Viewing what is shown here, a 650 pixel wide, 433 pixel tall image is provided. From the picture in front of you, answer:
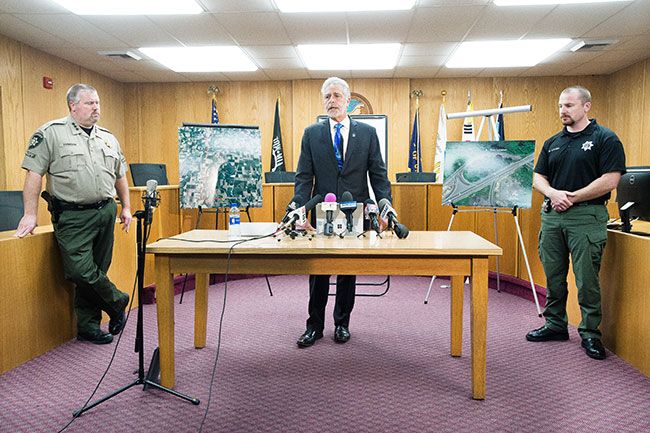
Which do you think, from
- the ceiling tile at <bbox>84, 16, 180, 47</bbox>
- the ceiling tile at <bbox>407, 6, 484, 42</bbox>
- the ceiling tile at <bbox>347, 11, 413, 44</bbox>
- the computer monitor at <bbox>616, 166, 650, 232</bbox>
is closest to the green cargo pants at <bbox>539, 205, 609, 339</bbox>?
the computer monitor at <bbox>616, 166, 650, 232</bbox>

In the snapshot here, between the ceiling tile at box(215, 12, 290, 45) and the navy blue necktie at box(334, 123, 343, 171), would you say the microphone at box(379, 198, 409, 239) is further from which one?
the ceiling tile at box(215, 12, 290, 45)

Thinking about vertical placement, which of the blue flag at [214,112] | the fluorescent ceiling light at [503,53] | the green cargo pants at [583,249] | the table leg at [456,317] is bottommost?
the table leg at [456,317]

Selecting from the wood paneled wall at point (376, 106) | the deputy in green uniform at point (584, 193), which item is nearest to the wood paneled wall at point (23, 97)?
the wood paneled wall at point (376, 106)

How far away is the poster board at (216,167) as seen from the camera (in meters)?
4.36

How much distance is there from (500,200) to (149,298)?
3.16 m

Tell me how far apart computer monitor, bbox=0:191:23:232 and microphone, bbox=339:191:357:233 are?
7.00 feet

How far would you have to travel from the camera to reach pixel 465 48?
5512 millimetres

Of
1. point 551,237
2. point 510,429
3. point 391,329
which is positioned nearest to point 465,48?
point 551,237

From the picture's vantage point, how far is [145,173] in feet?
15.7

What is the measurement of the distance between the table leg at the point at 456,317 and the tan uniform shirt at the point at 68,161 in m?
2.19

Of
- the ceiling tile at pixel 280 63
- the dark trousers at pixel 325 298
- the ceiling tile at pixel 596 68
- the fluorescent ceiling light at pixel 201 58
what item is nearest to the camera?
the dark trousers at pixel 325 298

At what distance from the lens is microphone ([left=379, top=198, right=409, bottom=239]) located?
227 cm

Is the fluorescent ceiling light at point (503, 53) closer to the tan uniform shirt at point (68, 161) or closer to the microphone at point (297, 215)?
the microphone at point (297, 215)

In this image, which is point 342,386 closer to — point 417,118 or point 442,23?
point 442,23
